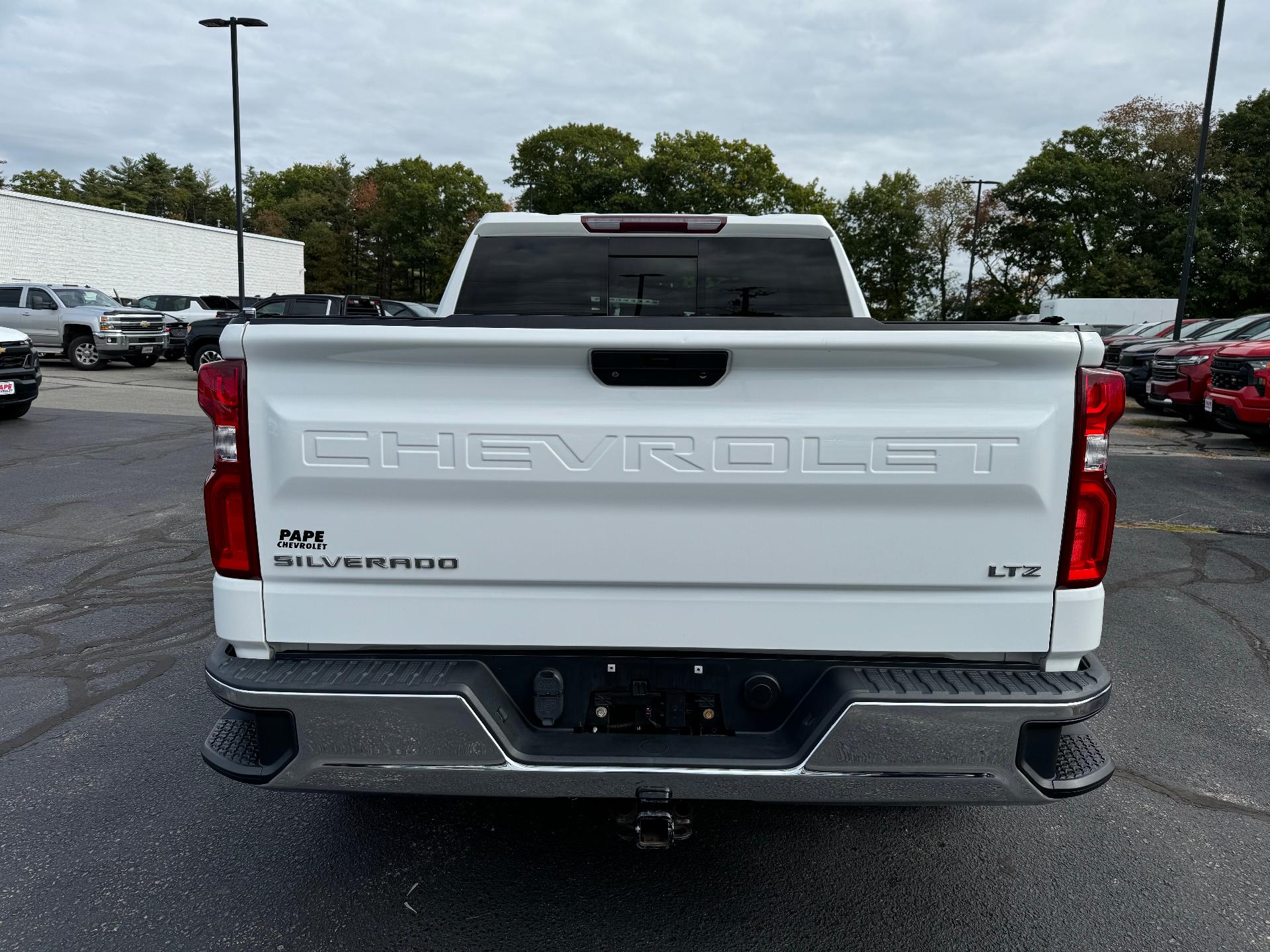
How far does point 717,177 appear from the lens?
55906 millimetres

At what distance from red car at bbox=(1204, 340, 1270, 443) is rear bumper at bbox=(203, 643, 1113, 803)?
11.4 metres

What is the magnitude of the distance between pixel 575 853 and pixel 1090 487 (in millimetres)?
1979

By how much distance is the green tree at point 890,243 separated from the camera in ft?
193

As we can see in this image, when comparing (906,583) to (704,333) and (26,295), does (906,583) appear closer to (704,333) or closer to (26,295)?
(704,333)

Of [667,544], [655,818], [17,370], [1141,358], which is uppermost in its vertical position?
[1141,358]

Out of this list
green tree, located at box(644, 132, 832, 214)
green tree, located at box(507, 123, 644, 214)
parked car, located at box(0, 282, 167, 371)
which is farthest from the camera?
green tree, located at box(507, 123, 644, 214)

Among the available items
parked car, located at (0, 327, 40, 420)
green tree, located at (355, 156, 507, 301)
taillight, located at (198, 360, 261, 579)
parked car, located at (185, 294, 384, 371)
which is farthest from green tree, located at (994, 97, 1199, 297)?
taillight, located at (198, 360, 261, 579)

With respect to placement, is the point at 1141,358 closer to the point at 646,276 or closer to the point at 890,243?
the point at 646,276

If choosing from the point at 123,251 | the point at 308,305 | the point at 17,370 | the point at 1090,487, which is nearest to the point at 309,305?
the point at 308,305

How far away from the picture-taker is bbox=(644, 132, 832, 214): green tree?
55469mm

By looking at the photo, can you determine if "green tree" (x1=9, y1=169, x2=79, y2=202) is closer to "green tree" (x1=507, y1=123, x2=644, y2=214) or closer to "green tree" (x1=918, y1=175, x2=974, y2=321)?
"green tree" (x1=507, y1=123, x2=644, y2=214)

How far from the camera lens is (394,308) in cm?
2286

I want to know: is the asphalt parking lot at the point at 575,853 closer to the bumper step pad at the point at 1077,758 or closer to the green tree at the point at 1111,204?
the bumper step pad at the point at 1077,758

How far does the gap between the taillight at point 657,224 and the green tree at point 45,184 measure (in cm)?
10100
